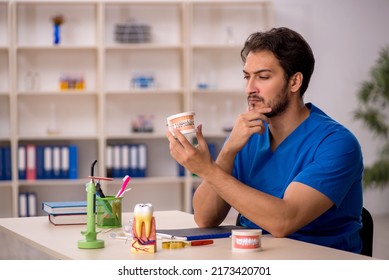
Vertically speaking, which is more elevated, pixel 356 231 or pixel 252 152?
pixel 252 152

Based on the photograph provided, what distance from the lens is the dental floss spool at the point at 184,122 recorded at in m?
2.00

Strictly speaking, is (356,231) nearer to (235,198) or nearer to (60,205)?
(235,198)

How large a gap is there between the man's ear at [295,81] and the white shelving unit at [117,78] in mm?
3691

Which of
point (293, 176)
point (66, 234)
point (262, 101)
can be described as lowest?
point (66, 234)

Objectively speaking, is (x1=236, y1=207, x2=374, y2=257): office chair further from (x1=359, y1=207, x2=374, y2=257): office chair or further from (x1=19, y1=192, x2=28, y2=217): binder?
(x1=19, y1=192, x2=28, y2=217): binder

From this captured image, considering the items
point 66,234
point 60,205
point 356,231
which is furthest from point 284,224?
point 60,205

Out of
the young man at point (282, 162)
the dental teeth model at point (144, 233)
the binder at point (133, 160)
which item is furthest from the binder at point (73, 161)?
the dental teeth model at point (144, 233)

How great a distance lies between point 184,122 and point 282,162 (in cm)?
43

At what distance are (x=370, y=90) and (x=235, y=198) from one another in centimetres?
456

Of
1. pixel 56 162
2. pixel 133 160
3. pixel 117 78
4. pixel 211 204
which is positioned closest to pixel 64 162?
pixel 56 162

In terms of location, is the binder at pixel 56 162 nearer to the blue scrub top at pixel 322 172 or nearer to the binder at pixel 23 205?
the binder at pixel 23 205

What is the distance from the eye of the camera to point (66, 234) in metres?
2.19

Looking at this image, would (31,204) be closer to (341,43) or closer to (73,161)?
(73,161)

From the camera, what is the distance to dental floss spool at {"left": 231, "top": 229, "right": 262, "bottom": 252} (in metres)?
1.82
